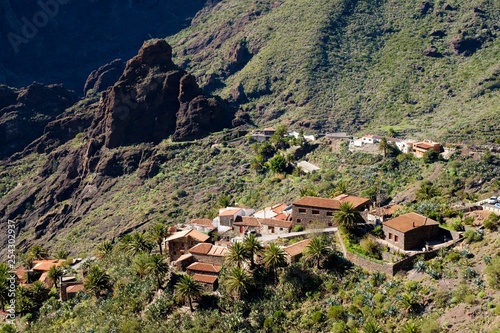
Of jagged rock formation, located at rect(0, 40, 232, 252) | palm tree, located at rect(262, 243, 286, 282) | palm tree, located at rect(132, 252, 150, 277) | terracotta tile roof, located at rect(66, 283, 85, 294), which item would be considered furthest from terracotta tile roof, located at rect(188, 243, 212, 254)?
jagged rock formation, located at rect(0, 40, 232, 252)

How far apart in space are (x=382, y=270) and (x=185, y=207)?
5967cm

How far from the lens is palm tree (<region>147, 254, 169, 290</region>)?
50.3m

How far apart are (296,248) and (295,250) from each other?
14.1 inches

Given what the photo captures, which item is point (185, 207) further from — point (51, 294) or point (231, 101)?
point (231, 101)

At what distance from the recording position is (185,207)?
332ft

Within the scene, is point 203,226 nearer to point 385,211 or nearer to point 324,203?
point 324,203

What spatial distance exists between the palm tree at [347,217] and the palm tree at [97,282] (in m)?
23.8

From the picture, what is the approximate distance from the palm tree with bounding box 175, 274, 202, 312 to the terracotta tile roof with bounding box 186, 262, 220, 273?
218cm

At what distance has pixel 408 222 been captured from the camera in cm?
4881

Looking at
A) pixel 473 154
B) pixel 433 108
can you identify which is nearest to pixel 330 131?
pixel 433 108

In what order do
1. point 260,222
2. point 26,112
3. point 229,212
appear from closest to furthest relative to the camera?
point 260,222 < point 229,212 < point 26,112

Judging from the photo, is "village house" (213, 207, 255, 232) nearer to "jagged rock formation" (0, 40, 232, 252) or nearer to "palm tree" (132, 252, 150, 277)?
"palm tree" (132, 252, 150, 277)

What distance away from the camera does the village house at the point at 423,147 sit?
288 ft

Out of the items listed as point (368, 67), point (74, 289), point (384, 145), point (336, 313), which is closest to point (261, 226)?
point (336, 313)
